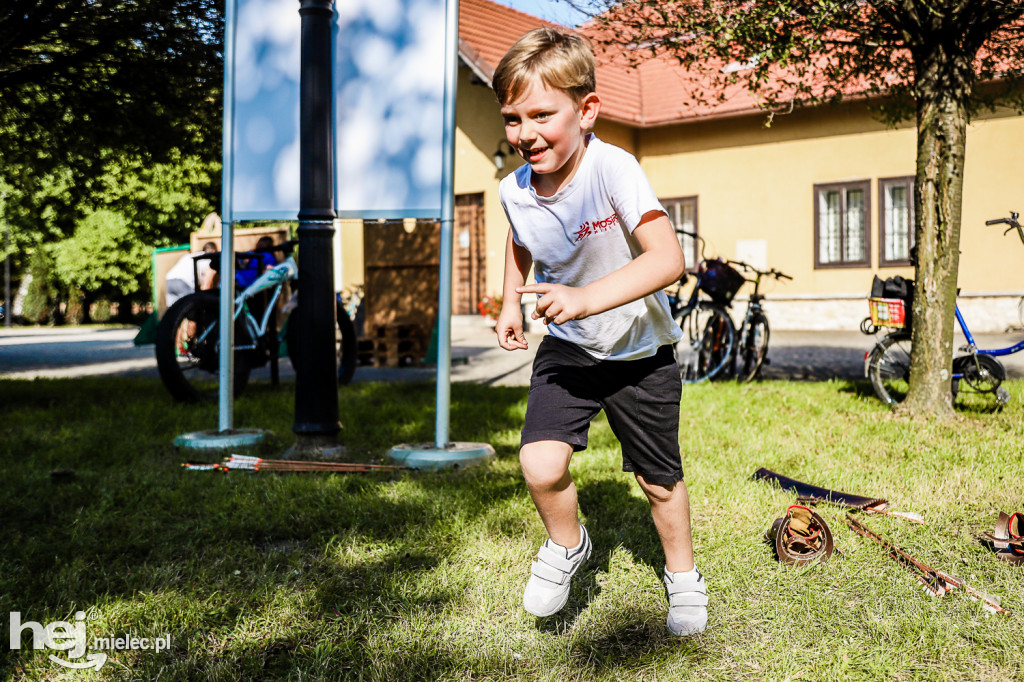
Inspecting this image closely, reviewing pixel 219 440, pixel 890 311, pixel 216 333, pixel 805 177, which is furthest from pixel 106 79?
pixel 805 177

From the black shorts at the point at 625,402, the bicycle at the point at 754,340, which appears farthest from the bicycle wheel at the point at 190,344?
the black shorts at the point at 625,402

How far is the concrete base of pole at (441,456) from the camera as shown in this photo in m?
4.69

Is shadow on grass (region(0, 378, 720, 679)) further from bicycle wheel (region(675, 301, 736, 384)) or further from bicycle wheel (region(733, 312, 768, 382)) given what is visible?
bicycle wheel (region(733, 312, 768, 382))

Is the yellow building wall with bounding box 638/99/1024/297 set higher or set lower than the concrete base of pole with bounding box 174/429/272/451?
higher

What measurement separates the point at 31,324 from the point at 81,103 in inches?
1438

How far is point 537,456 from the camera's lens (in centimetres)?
255

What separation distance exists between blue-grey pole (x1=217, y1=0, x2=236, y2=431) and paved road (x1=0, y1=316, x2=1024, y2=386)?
11.7 ft

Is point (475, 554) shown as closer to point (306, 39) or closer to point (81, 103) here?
point (306, 39)

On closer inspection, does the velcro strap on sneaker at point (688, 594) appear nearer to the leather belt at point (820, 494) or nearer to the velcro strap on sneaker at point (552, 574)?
the velcro strap on sneaker at point (552, 574)

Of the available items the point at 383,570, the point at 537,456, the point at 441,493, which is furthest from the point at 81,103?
the point at 537,456

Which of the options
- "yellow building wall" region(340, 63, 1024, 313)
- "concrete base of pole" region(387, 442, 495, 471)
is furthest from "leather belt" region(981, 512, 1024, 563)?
"yellow building wall" region(340, 63, 1024, 313)

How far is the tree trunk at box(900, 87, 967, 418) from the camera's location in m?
5.84

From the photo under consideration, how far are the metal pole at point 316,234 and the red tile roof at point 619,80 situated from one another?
11.3 m

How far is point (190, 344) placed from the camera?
23.0 ft
